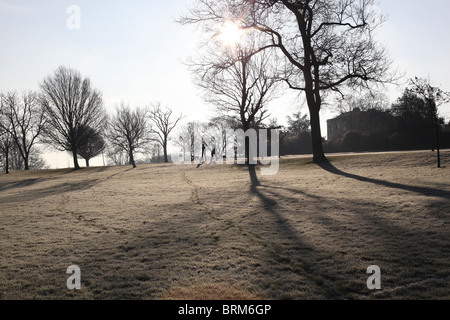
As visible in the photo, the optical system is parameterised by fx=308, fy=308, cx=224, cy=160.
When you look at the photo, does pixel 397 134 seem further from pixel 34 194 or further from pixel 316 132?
pixel 34 194

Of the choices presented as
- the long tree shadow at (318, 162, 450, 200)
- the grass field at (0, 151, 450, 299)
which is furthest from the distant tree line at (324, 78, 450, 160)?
the grass field at (0, 151, 450, 299)

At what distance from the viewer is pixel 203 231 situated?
25.5 feet

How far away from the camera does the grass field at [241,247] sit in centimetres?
462

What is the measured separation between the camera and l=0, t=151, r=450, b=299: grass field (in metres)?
4.62

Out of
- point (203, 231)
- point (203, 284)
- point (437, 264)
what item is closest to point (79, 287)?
point (203, 284)

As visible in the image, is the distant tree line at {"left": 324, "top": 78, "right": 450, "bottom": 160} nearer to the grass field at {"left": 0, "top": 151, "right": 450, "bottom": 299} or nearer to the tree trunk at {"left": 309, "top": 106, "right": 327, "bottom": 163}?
the tree trunk at {"left": 309, "top": 106, "right": 327, "bottom": 163}

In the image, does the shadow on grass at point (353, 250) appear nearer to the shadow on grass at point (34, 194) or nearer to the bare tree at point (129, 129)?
the shadow on grass at point (34, 194)

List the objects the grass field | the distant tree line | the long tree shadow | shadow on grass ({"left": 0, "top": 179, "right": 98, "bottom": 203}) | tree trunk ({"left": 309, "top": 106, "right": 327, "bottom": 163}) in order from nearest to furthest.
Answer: the grass field → the long tree shadow → shadow on grass ({"left": 0, "top": 179, "right": 98, "bottom": 203}) → tree trunk ({"left": 309, "top": 106, "right": 327, "bottom": 163}) → the distant tree line

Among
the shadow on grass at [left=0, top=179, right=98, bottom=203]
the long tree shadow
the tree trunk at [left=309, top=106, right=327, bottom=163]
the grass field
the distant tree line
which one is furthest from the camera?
the distant tree line

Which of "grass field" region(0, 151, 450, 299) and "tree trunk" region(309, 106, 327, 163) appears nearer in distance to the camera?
"grass field" region(0, 151, 450, 299)

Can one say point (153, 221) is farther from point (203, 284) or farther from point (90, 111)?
point (90, 111)

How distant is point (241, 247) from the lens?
6.39 metres

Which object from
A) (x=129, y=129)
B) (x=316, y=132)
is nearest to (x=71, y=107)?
Result: (x=129, y=129)

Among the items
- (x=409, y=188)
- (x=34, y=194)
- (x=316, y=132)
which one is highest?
(x=316, y=132)
